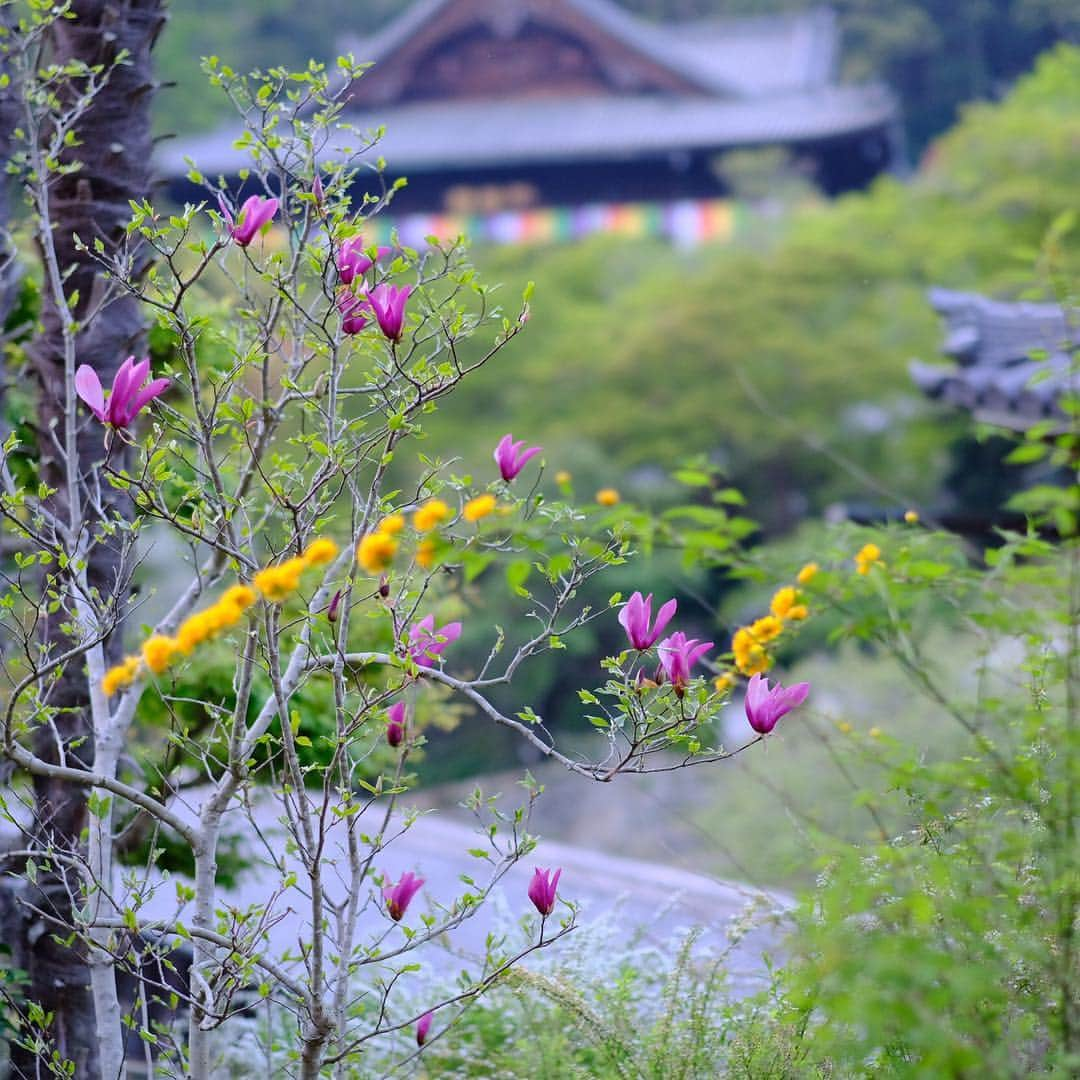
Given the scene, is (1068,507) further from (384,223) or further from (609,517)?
(384,223)

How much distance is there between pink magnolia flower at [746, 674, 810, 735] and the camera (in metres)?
1.35

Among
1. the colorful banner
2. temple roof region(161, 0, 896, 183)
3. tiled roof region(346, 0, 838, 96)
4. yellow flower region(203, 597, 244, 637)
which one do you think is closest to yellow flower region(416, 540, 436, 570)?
yellow flower region(203, 597, 244, 637)

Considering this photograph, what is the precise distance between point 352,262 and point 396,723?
51 centimetres

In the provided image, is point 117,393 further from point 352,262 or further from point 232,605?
point 232,605

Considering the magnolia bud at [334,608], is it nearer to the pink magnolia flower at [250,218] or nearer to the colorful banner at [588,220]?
the pink magnolia flower at [250,218]

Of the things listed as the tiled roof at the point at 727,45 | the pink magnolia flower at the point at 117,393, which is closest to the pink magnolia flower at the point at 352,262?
the pink magnolia flower at the point at 117,393

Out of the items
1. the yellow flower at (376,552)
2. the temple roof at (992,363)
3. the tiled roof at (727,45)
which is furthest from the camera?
the tiled roof at (727,45)

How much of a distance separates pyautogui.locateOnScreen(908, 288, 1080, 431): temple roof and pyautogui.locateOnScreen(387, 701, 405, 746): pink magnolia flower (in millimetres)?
2313

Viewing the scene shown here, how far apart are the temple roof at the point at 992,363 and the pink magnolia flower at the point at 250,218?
240 cm

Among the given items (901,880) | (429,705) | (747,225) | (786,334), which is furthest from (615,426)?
(901,880)

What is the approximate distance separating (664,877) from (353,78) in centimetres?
324

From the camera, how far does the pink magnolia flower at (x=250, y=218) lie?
54.3 inches

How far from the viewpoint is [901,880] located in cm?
108

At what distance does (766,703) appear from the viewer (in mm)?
1358
